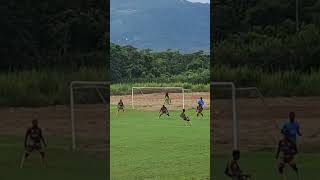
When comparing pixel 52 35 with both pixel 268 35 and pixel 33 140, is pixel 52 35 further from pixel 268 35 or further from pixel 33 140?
pixel 33 140

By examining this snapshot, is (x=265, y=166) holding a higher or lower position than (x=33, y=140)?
lower

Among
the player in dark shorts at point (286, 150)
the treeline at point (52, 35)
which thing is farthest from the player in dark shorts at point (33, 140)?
the treeline at point (52, 35)

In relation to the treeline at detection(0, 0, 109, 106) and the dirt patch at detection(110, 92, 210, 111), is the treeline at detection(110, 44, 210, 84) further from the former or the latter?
the treeline at detection(0, 0, 109, 106)

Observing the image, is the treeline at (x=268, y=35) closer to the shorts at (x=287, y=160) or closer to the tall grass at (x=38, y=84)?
the tall grass at (x=38, y=84)

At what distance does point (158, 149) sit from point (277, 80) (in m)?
5.29

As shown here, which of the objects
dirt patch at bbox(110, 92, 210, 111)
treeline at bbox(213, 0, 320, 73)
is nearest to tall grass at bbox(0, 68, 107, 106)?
treeline at bbox(213, 0, 320, 73)

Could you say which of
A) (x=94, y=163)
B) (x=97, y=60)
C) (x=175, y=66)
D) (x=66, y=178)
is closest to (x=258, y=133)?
(x=97, y=60)

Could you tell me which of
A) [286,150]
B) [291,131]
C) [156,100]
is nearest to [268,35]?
[291,131]

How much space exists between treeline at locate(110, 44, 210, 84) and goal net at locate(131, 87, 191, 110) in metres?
6.74

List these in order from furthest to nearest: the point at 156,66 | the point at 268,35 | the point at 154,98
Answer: the point at 156,66 < the point at 154,98 < the point at 268,35

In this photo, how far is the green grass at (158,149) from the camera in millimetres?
15603

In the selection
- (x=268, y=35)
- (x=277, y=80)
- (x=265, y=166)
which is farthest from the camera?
(x=268, y=35)

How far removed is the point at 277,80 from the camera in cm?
2298

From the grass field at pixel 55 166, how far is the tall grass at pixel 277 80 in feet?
22.8
